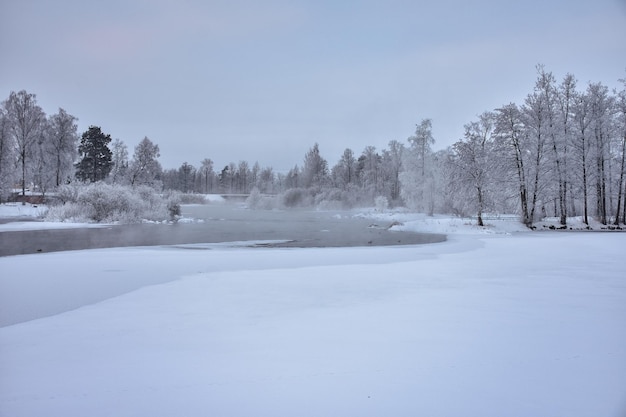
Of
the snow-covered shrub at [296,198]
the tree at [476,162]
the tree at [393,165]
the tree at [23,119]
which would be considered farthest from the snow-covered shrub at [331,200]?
the tree at [23,119]

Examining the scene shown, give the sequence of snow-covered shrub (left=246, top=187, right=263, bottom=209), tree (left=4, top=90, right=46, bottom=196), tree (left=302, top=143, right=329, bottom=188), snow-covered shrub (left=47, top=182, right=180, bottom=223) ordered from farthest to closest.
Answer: tree (left=302, top=143, right=329, bottom=188) < snow-covered shrub (left=246, top=187, right=263, bottom=209) < tree (left=4, top=90, right=46, bottom=196) < snow-covered shrub (left=47, top=182, right=180, bottom=223)

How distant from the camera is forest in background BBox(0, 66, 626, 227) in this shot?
1271 inches

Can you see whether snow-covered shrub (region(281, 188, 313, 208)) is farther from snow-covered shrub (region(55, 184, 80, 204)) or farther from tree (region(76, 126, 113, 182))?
snow-covered shrub (region(55, 184, 80, 204))

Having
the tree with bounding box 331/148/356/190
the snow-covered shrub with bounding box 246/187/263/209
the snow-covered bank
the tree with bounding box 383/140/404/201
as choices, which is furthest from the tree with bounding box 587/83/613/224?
the tree with bounding box 331/148/356/190

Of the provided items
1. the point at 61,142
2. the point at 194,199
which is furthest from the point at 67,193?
the point at 194,199

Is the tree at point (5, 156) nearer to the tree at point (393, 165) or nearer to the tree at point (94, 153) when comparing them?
the tree at point (94, 153)

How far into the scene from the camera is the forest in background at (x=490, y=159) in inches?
1271

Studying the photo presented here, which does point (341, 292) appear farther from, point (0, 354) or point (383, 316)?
point (0, 354)

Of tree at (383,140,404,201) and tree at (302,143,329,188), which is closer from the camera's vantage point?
tree at (383,140,404,201)

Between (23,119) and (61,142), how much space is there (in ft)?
30.9

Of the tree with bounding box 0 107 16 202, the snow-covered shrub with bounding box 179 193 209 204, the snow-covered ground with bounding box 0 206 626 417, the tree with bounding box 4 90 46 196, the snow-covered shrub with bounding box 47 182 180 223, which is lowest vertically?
the snow-covered ground with bounding box 0 206 626 417

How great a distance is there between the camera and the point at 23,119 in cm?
4353

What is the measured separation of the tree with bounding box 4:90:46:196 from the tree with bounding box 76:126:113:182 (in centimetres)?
866

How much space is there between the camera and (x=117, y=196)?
36.2m
